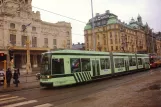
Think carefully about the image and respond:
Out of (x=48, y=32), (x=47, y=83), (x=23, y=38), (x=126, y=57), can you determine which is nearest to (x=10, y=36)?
(x=23, y=38)

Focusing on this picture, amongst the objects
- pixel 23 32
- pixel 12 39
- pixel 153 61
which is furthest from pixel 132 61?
pixel 23 32

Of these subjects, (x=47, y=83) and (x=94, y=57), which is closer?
(x=47, y=83)

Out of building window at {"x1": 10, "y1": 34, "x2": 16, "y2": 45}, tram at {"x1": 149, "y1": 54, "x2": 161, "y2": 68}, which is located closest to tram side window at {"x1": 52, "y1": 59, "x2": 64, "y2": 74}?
tram at {"x1": 149, "y1": 54, "x2": 161, "y2": 68}

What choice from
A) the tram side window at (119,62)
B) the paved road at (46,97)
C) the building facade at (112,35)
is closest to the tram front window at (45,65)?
the paved road at (46,97)

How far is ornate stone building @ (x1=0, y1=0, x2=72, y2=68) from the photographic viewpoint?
43.8 meters

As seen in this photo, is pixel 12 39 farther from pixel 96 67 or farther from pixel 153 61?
pixel 96 67

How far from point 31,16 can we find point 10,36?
817 cm

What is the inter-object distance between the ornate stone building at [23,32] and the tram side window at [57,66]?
25.6m

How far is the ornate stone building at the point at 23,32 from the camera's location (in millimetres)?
43812

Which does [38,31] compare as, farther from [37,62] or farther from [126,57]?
[126,57]

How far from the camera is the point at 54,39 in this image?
56031 millimetres

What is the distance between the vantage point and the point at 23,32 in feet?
156

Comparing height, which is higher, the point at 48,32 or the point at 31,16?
the point at 31,16

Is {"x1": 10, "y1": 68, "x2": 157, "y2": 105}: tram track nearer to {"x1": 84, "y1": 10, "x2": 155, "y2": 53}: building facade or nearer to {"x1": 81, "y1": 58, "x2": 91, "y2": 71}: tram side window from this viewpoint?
{"x1": 81, "y1": 58, "x2": 91, "y2": 71}: tram side window
